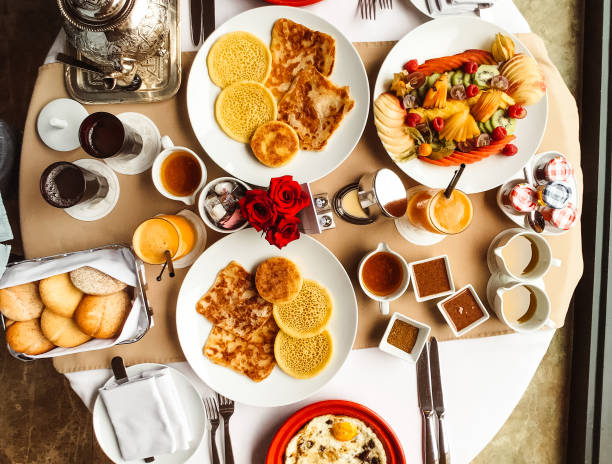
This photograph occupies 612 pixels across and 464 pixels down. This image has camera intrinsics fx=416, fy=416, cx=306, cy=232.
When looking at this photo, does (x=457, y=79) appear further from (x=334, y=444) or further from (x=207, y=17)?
(x=334, y=444)

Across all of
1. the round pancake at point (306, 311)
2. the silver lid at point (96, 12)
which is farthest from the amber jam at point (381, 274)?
the silver lid at point (96, 12)

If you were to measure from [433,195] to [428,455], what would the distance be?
35.8 inches

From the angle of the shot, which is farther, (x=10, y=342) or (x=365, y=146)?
(x=365, y=146)

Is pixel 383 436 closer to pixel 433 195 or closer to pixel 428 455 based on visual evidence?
pixel 428 455

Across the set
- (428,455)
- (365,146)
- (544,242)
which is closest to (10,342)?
(365,146)

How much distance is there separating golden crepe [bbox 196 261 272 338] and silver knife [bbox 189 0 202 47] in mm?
782

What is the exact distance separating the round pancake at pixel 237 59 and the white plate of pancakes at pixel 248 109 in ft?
0.07

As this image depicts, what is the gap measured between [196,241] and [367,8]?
1.01m

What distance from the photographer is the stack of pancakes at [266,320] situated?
141 cm

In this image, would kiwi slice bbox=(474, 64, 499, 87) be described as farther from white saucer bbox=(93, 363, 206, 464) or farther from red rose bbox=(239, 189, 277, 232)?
white saucer bbox=(93, 363, 206, 464)

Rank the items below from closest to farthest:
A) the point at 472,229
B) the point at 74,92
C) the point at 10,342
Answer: the point at 10,342 < the point at 74,92 < the point at 472,229

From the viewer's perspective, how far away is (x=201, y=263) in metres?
1.38

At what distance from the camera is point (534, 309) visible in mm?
1441

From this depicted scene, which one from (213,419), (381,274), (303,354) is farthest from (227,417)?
(381,274)
